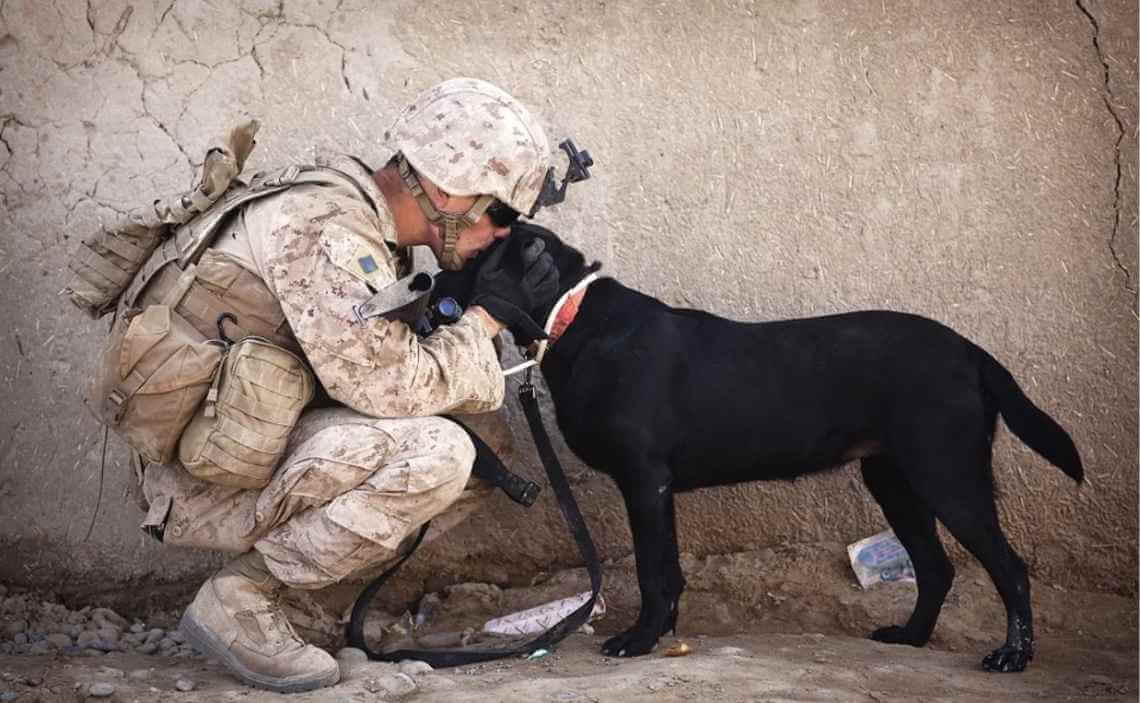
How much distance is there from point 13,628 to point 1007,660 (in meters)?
2.89

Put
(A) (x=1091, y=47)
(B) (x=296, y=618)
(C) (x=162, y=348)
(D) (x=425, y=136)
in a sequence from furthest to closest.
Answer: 1. (A) (x=1091, y=47)
2. (B) (x=296, y=618)
3. (D) (x=425, y=136)
4. (C) (x=162, y=348)

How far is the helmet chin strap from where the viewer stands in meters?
3.53

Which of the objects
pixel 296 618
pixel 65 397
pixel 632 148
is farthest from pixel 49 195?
pixel 632 148

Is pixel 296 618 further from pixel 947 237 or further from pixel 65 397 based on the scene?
pixel 947 237

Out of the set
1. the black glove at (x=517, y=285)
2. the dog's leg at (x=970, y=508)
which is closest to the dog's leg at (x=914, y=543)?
the dog's leg at (x=970, y=508)

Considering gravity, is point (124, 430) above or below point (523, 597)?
above

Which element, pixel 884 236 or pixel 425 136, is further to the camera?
pixel 884 236

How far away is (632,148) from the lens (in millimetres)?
4387

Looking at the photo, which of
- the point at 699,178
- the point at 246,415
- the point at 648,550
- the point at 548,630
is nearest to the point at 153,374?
the point at 246,415

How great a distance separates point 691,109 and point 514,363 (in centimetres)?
100

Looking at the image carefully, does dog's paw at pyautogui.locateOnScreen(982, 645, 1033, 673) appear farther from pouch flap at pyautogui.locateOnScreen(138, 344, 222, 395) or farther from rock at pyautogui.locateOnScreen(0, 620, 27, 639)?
rock at pyautogui.locateOnScreen(0, 620, 27, 639)

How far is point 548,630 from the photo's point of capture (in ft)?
12.4

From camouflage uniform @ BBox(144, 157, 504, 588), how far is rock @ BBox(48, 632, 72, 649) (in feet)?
2.47

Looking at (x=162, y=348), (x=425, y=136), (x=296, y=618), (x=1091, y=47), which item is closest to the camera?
(x=162, y=348)
